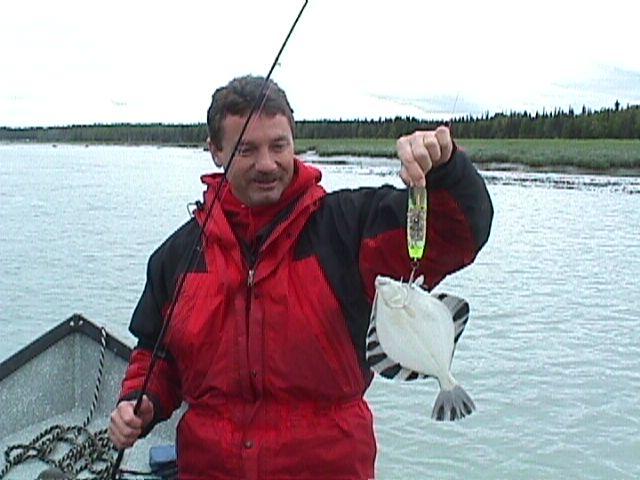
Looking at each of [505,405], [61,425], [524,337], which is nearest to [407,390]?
[505,405]

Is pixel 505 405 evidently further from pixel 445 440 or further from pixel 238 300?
pixel 238 300

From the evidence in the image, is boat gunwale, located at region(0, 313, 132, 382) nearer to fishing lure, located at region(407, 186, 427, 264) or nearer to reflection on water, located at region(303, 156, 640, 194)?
fishing lure, located at region(407, 186, 427, 264)

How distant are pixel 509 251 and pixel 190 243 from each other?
51.2ft

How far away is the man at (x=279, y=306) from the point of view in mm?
2844

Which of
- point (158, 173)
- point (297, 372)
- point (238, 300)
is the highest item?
point (238, 300)

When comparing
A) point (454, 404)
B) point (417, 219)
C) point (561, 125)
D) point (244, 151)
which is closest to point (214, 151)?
point (244, 151)

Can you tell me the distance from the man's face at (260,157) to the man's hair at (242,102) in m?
0.03

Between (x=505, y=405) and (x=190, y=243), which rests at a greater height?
(x=190, y=243)

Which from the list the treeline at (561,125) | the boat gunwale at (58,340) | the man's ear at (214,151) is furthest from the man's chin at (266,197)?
the treeline at (561,125)

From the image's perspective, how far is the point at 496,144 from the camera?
63531 mm

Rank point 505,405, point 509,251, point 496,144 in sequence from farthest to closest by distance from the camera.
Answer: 1. point 496,144
2. point 509,251
3. point 505,405

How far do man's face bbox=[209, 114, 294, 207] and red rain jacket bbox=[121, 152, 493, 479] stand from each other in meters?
0.06

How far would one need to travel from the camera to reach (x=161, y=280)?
3.23 meters

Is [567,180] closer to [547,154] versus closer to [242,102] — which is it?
[547,154]
